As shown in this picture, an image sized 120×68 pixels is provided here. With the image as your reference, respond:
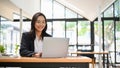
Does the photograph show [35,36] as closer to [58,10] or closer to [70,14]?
[70,14]

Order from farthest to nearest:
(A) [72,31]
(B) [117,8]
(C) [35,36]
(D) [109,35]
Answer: (A) [72,31] → (B) [117,8] → (D) [109,35] → (C) [35,36]

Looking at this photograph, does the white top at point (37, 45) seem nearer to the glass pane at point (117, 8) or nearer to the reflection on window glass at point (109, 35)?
the reflection on window glass at point (109, 35)

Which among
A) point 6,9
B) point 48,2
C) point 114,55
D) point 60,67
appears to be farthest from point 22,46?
point 48,2

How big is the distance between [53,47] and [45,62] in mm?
228

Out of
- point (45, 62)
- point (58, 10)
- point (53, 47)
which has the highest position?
point (58, 10)

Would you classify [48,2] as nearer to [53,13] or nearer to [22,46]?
[53,13]

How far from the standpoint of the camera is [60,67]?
7.91ft

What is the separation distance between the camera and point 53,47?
8.41 feet

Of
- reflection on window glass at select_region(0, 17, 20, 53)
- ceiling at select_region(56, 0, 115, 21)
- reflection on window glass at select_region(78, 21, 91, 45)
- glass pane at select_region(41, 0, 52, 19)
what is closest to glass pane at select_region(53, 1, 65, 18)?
glass pane at select_region(41, 0, 52, 19)

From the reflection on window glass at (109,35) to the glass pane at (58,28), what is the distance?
2.53 meters

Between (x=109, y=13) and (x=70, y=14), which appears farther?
(x=70, y=14)

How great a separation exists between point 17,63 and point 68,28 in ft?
39.1

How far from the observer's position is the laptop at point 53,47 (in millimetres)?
2564

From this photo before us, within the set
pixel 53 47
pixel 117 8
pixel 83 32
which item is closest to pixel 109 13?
pixel 117 8
